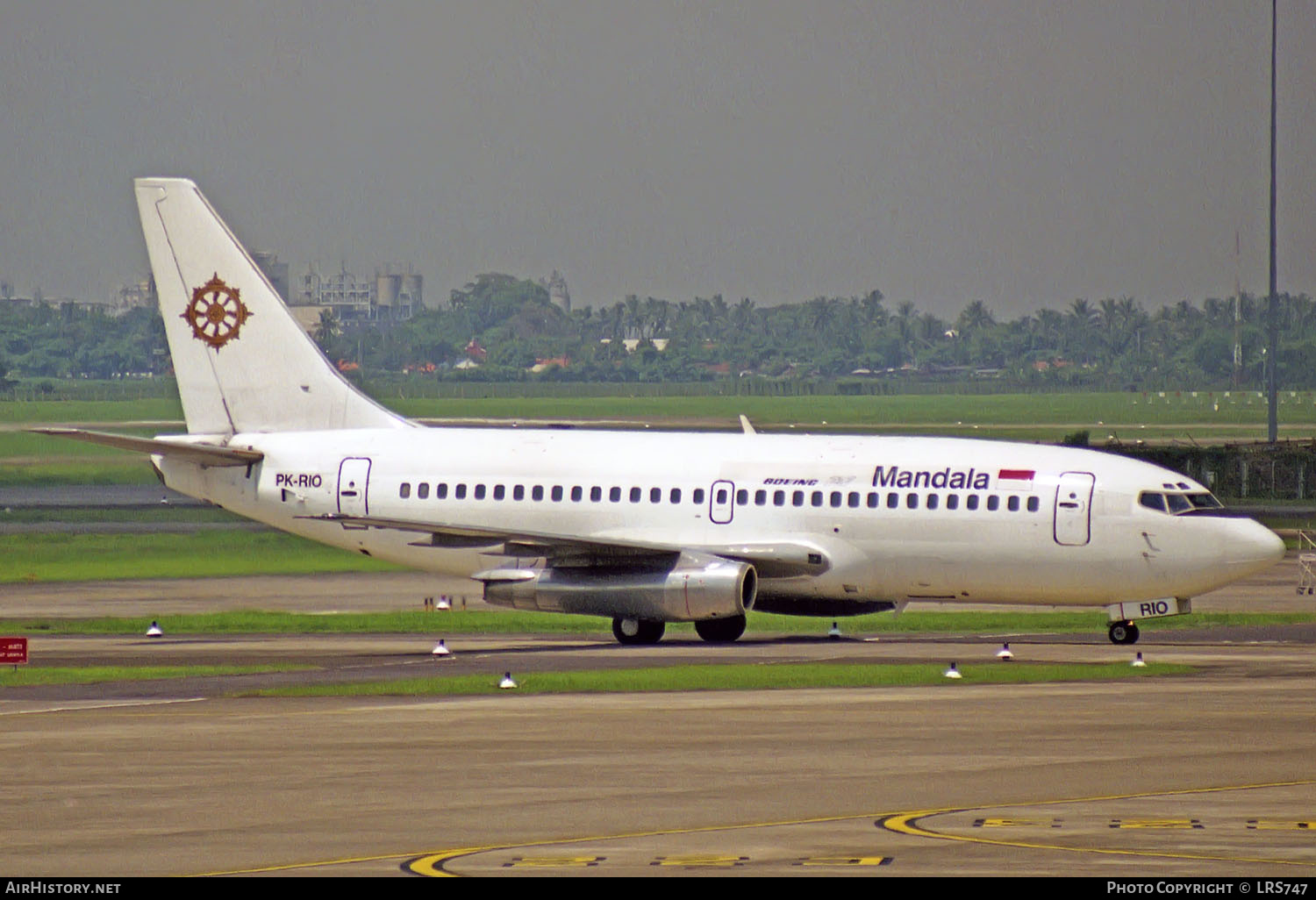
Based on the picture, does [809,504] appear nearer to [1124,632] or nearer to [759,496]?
[759,496]

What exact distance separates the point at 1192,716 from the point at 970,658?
1004 cm

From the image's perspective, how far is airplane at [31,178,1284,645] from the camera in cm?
4338

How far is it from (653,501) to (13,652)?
525 inches

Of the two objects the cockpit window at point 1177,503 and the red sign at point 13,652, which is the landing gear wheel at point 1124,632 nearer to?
the cockpit window at point 1177,503

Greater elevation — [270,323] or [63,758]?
[270,323]

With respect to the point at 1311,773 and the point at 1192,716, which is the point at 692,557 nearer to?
the point at 1192,716

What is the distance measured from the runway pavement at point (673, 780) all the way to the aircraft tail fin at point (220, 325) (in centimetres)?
1329

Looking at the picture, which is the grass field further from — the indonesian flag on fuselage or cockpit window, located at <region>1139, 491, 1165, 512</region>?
cockpit window, located at <region>1139, 491, 1165, 512</region>

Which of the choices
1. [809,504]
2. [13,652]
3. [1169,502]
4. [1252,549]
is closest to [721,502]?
[809,504]

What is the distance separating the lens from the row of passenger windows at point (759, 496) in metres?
43.8

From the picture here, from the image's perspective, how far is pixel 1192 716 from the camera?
3033 centimetres

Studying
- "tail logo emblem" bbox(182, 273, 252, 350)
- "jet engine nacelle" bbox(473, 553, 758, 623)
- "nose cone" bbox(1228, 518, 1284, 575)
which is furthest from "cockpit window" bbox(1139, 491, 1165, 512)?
"tail logo emblem" bbox(182, 273, 252, 350)

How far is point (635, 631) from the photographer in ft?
149
